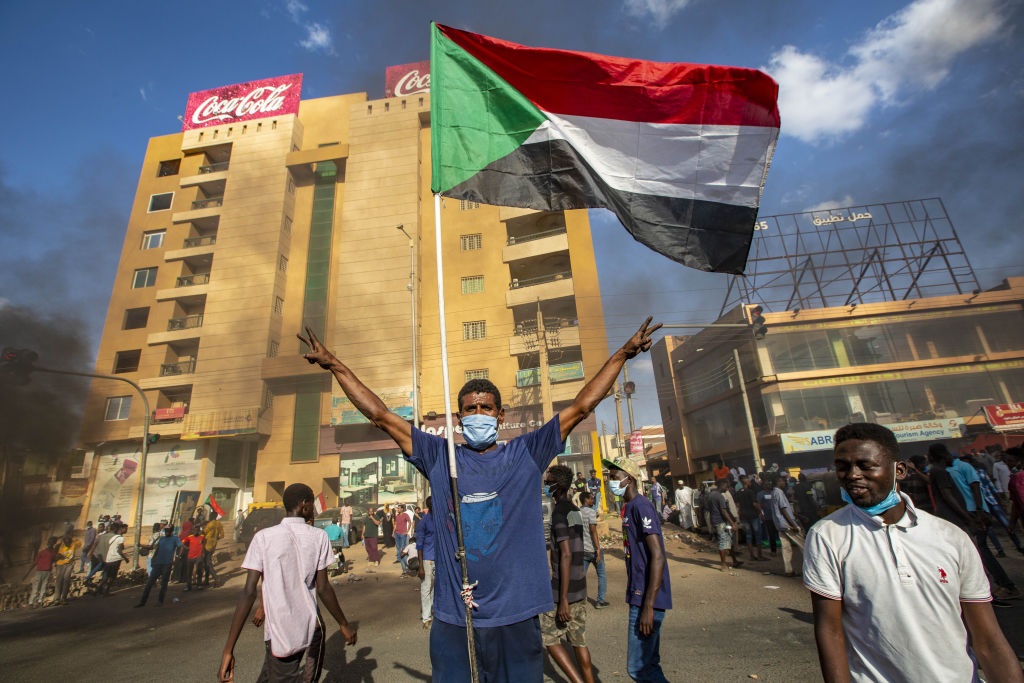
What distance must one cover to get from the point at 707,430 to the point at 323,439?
26.8m

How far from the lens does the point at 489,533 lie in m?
2.07

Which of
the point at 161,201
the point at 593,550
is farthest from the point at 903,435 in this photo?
the point at 161,201

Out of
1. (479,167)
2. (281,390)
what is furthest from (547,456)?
(281,390)

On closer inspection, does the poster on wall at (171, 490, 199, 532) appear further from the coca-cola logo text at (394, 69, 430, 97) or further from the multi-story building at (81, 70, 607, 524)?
the coca-cola logo text at (394, 69, 430, 97)

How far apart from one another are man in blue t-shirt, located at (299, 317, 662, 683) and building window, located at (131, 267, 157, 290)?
4149 centimetres

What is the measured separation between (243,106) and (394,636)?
46005 millimetres

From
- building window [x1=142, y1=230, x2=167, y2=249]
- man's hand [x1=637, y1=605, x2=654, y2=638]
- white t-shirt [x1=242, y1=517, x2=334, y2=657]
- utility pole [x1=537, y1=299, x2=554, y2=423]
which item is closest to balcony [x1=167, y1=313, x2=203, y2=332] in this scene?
building window [x1=142, y1=230, x2=167, y2=249]

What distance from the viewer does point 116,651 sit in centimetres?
726

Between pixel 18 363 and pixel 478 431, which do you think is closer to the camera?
pixel 478 431

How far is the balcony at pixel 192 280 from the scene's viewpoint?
35.1 meters

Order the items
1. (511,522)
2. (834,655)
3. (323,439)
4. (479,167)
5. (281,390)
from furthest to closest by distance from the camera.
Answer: (281,390) < (323,439) < (479,167) < (511,522) < (834,655)

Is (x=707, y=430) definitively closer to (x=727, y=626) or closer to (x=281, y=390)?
(x=281, y=390)

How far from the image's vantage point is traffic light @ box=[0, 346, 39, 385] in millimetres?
11867

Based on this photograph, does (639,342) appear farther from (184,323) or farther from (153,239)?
(153,239)
